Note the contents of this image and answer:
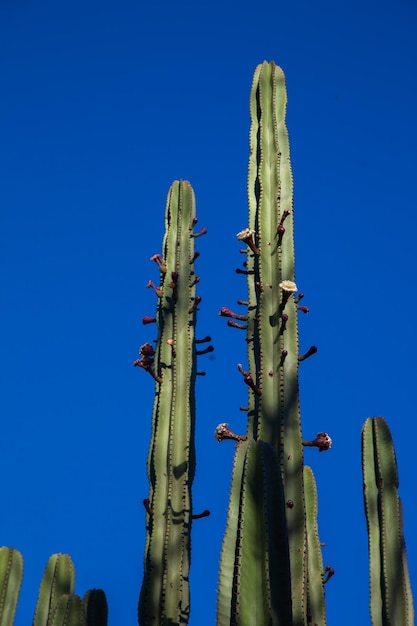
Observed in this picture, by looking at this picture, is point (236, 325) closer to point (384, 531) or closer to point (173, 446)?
point (173, 446)

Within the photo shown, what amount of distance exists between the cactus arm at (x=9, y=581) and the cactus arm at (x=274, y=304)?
6.62 feet

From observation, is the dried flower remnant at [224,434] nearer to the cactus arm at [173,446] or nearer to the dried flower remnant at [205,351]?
the cactus arm at [173,446]

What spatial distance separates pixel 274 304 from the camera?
4.66 metres

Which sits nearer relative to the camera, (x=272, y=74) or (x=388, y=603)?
(x=388, y=603)

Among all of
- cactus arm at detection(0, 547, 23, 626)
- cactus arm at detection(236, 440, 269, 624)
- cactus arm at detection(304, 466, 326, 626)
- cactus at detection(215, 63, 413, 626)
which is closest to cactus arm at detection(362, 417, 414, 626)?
cactus at detection(215, 63, 413, 626)

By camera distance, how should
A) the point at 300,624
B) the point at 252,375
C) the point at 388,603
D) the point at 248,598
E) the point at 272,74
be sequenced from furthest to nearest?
the point at 272,74 < the point at 252,375 < the point at 388,603 < the point at 300,624 < the point at 248,598

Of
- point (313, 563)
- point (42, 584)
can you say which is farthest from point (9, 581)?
point (313, 563)

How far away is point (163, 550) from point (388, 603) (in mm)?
1225

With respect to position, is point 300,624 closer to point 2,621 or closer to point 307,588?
point 307,588

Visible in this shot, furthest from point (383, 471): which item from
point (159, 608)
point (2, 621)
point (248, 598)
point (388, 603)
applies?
point (2, 621)

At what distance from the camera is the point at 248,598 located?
9.84 feet

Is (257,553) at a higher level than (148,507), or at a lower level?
lower

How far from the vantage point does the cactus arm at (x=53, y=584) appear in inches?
202

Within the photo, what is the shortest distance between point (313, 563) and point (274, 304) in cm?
142
